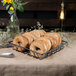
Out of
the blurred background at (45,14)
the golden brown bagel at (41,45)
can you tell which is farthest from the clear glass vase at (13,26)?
the blurred background at (45,14)

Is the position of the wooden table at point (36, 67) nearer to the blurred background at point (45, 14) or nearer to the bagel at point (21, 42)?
the bagel at point (21, 42)

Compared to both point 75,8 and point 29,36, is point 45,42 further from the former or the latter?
point 75,8

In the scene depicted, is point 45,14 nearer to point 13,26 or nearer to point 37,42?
point 13,26

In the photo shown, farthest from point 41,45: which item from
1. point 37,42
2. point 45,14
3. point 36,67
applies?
point 45,14

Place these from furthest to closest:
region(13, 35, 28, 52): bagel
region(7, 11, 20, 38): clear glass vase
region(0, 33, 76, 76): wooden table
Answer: region(7, 11, 20, 38): clear glass vase < region(13, 35, 28, 52): bagel < region(0, 33, 76, 76): wooden table

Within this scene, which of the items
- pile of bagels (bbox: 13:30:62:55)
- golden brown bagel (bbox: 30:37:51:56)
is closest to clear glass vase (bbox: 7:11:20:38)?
pile of bagels (bbox: 13:30:62:55)

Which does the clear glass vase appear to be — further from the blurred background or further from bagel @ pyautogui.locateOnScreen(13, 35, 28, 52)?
the blurred background

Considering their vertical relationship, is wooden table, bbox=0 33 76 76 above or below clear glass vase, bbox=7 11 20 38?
below

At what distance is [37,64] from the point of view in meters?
0.81

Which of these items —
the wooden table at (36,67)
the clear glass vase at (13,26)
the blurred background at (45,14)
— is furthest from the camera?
the blurred background at (45,14)

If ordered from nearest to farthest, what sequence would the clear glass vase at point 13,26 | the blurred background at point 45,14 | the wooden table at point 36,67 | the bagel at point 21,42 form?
the wooden table at point 36,67
the bagel at point 21,42
the clear glass vase at point 13,26
the blurred background at point 45,14

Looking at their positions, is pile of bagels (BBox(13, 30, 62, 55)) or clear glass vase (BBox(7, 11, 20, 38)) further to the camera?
clear glass vase (BBox(7, 11, 20, 38))

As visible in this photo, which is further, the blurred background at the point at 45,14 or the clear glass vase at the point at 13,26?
the blurred background at the point at 45,14

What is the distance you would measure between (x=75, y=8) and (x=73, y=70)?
7.96 feet
